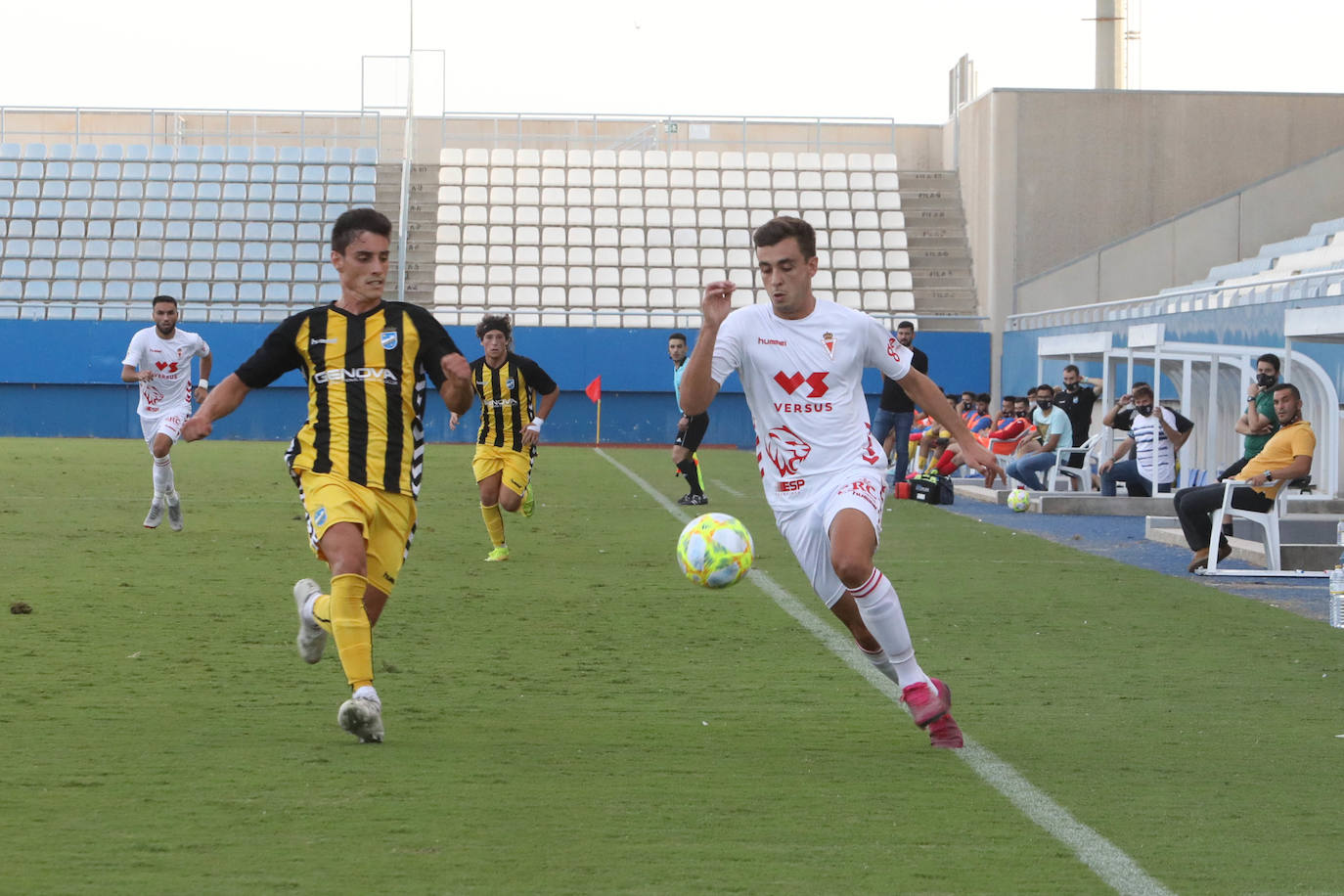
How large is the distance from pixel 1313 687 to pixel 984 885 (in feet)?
13.1

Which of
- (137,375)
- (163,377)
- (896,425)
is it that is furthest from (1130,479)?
(137,375)

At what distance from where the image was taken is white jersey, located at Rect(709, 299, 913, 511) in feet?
20.6

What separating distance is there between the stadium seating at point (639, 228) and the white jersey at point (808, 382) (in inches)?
1242

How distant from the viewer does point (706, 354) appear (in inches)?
235

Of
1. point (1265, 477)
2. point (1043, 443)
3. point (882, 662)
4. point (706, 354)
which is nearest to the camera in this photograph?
point (706, 354)

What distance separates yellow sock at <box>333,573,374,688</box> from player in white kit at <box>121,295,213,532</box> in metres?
9.29

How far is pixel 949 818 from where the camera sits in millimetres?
5078

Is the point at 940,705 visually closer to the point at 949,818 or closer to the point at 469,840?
the point at 949,818

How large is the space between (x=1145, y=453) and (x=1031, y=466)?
6.66 feet

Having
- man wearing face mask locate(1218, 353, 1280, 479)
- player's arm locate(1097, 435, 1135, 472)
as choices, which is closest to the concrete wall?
player's arm locate(1097, 435, 1135, 472)

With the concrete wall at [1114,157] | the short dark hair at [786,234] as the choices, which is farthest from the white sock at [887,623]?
the concrete wall at [1114,157]

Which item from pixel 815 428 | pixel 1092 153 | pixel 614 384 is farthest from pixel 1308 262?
pixel 815 428

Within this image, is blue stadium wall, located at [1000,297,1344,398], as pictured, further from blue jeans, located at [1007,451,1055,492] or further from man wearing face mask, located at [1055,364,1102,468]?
blue jeans, located at [1007,451,1055,492]

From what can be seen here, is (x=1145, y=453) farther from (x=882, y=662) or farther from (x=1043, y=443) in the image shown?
(x=882, y=662)
